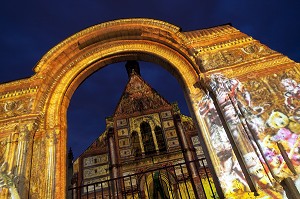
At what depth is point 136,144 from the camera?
59.1ft

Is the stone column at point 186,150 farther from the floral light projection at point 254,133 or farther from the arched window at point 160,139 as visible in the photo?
the floral light projection at point 254,133

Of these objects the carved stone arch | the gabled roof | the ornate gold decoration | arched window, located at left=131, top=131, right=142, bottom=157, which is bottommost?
the ornate gold decoration

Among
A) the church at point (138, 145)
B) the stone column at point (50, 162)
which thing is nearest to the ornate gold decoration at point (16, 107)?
the stone column at point (50, 162)

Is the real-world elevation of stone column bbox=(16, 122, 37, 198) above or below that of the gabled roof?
below

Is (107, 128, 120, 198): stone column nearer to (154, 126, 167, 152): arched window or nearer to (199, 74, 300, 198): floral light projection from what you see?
(154, 126, 167, 152): arched window

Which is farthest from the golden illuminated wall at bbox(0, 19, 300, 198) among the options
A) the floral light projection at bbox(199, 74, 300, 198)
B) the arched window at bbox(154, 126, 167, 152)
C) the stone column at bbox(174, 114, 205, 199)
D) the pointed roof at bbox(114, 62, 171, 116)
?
the pointed roof at bbox(114, 62, 171, 116)

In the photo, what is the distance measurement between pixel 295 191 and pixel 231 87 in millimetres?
2355

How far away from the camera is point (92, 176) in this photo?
1778 cm

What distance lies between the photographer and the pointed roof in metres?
19.5

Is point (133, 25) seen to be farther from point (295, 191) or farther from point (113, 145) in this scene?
point (113, 145)

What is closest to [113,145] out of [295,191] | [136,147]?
[136,147]

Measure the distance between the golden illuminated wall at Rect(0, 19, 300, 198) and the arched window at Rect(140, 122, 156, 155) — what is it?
11.4 metres

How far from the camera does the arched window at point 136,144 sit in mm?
17406

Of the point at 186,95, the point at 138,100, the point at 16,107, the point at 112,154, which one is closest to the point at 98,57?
the point at 16,107
